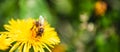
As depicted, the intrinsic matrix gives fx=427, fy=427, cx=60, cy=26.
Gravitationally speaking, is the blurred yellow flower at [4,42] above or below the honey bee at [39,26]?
below

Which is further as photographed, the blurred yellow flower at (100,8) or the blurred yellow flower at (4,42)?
the blurred yellow flower at (100,8)

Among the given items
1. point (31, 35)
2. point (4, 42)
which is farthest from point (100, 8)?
point (4, 42)

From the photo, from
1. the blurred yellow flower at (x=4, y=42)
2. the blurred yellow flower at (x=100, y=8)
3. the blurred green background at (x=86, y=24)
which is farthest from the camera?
the blurred yellow flower at (x=100, y=8)

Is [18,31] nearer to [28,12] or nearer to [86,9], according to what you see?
[28,12]

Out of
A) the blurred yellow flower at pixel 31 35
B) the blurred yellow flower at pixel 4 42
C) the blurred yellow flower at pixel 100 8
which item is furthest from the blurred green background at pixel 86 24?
the blurred yellow flower at pixel 4 42

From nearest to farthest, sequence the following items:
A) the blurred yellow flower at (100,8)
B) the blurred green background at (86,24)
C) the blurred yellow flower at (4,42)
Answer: the blurred yellow flower at (4,42) < the blurred green background at (86,24) < the blurred yellow flower at (100,8)

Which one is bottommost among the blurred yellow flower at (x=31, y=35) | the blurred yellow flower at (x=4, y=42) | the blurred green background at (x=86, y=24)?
the blurred yellow flower at (x=4, y=42)

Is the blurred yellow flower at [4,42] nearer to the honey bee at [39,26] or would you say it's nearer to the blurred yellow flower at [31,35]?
the blurred yellow flower at [31,35]

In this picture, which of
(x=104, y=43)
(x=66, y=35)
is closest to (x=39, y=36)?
(x=104, y=43)
